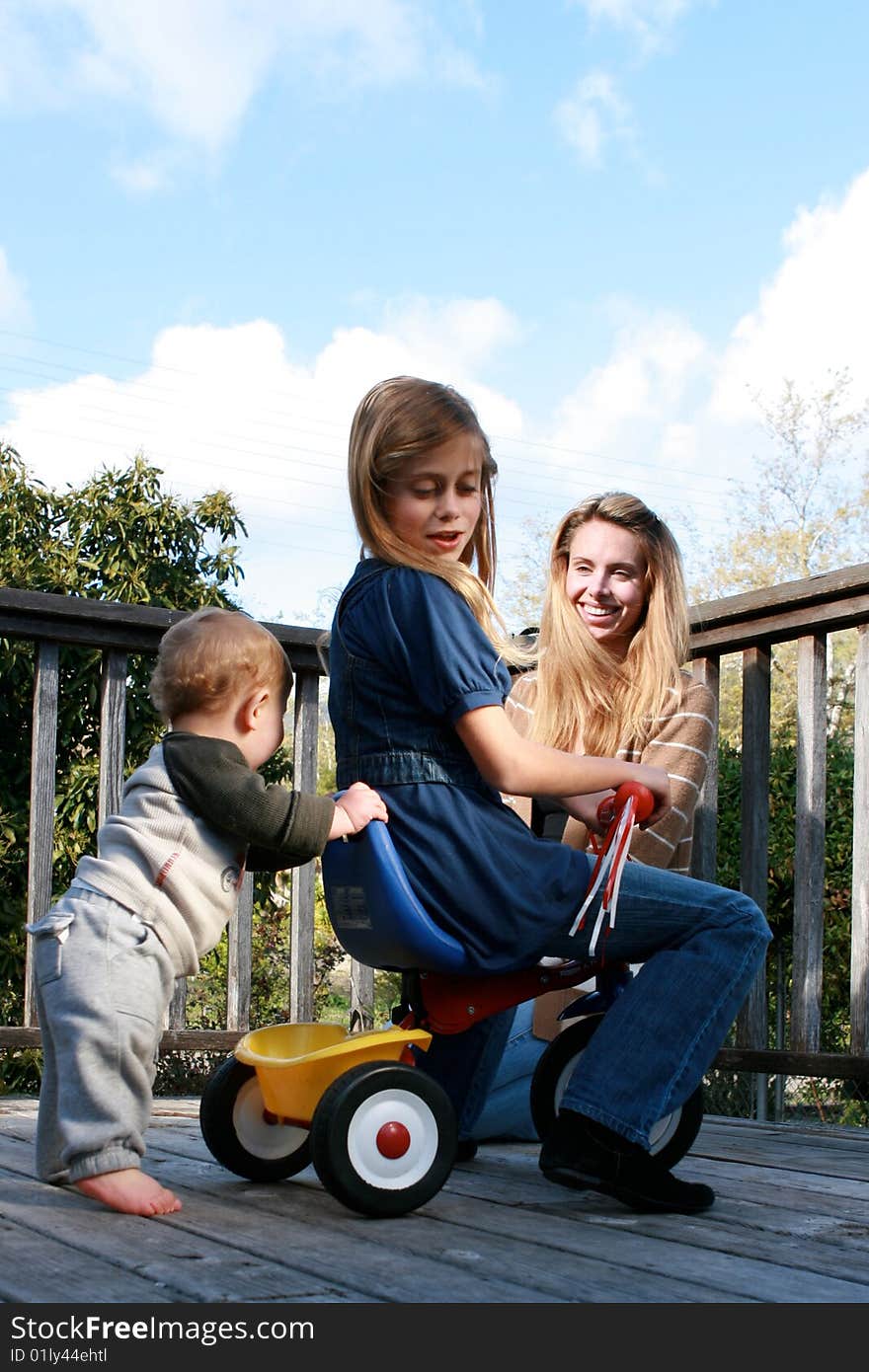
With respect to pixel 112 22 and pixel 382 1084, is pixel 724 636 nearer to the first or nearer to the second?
pixel 382 1084

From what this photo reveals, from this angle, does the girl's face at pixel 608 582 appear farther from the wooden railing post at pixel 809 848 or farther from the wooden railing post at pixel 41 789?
the wooden railing post at pixel 41 789

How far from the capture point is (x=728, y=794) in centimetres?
566

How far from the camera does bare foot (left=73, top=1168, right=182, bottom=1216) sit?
5.93ft

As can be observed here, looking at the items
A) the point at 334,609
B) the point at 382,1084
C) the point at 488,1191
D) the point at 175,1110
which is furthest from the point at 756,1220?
the point at 175,1110

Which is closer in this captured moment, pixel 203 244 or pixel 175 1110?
pixel 175 1110

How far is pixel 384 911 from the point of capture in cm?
193

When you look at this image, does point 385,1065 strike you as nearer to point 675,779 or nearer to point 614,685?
point 675,779

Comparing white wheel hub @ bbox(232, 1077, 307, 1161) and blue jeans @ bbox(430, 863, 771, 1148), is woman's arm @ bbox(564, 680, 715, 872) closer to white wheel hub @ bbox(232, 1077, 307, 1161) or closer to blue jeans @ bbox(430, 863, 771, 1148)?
blue jeans @ bbox(430, 863, 771, 1148)

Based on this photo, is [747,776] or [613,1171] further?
[747,776]

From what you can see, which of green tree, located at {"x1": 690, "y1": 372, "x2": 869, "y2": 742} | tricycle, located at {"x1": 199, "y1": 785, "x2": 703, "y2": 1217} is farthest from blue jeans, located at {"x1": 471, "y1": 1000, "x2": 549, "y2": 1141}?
green tree, located at {"x1": 690, "y1": 372, "x2": 869, "y2": 742}

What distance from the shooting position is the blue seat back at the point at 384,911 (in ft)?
6.30

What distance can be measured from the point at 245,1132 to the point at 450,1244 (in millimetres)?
544

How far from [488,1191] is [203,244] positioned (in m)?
31.9

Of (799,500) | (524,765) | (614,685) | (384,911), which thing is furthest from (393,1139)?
(799,500)
